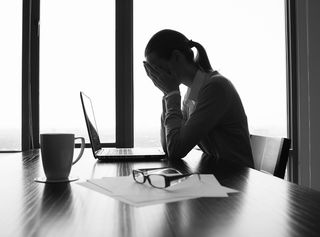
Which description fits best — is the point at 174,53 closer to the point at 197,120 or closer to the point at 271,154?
the point at 197,120

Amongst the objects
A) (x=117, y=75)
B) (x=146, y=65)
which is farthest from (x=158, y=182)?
(x=117, y=75)

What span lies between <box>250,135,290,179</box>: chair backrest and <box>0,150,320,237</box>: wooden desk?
1.34 ft

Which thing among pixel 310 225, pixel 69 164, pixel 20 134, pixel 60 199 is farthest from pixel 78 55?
pixel 310 225

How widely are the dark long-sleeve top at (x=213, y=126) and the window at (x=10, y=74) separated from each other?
1355mm

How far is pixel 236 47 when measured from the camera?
2385 mm

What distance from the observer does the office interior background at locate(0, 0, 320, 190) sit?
7.25 feet

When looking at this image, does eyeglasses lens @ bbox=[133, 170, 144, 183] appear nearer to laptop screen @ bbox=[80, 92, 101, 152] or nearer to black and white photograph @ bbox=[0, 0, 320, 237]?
laptop screen @ bbox=[80, 92, 101, 152]

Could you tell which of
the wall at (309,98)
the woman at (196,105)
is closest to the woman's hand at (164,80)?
the woman at (196,105)

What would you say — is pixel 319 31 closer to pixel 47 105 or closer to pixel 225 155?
pixel 225 155

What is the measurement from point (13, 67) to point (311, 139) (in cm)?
222

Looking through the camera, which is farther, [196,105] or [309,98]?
[309,98]

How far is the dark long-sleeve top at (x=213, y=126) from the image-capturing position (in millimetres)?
1141

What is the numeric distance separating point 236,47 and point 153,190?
6.72 ft

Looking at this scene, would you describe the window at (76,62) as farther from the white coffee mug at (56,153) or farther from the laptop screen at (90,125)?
the white coffee mug at (56,153)
